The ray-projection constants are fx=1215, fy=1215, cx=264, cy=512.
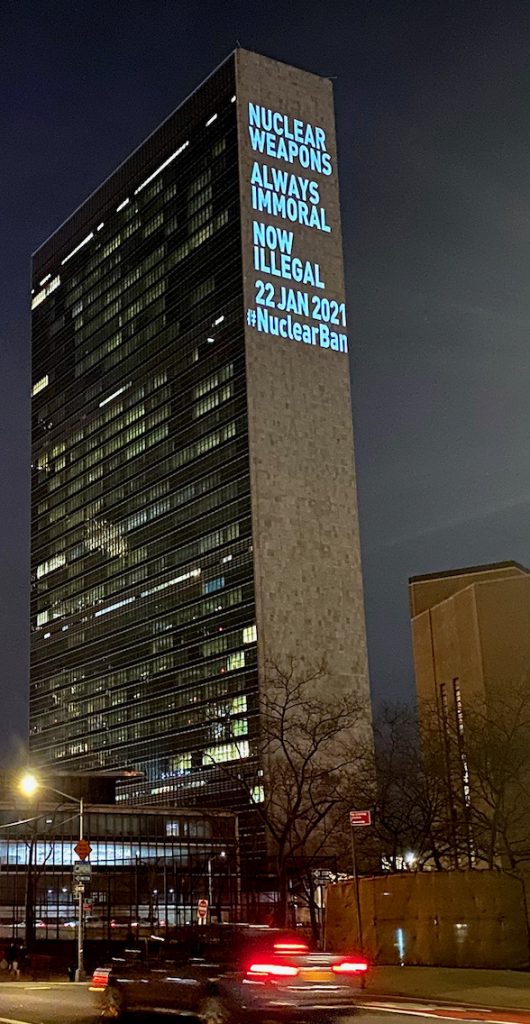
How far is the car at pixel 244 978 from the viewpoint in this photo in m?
21.6

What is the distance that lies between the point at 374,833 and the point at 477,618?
50.1m

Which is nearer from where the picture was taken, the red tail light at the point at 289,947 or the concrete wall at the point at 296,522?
the red tail light at the point at 289,947

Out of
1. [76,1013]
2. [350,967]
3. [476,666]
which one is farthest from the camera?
[476,666]

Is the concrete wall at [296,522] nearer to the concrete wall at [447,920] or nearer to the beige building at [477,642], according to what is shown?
the beige building at [477,642]

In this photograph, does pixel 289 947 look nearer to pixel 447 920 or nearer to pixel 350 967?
pixel 350 967

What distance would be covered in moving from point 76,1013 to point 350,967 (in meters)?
8.26

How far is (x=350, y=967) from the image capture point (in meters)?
22.9

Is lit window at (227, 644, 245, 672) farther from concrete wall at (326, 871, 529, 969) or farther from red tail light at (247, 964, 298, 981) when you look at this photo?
red tail light at (247, 964, 298, 981)

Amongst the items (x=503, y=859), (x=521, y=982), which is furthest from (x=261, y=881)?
(x=521, y=982)

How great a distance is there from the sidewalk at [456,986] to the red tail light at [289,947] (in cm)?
604

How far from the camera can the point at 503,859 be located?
291 feet

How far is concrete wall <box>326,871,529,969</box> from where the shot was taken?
115 ft

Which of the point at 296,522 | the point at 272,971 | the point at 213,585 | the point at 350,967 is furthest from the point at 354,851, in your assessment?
the point at 213,585

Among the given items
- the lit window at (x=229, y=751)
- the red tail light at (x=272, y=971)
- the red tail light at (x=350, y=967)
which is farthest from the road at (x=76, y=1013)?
the lit window at (x=229, y=751)
